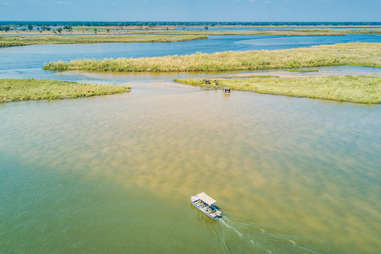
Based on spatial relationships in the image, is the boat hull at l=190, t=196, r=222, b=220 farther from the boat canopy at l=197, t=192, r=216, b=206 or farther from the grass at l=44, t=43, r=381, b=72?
the grass at l=44, t=43, r=381, b=72

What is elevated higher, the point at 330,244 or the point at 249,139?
the point at 249,139

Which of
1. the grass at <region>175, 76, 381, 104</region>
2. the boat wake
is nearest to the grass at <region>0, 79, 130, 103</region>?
the grass at <region>175, 76, 381, 104</region>

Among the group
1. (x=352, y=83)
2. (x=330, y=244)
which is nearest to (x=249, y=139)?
(x=330, y=244)

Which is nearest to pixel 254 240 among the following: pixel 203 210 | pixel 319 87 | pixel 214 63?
pixel 203 210

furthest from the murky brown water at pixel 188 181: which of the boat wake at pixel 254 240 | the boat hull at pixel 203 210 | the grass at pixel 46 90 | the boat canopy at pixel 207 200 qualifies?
the grass at pixel 46 90

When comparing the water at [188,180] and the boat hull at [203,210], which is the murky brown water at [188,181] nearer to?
the water at [188,180]

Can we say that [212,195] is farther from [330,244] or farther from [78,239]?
[78,239]
